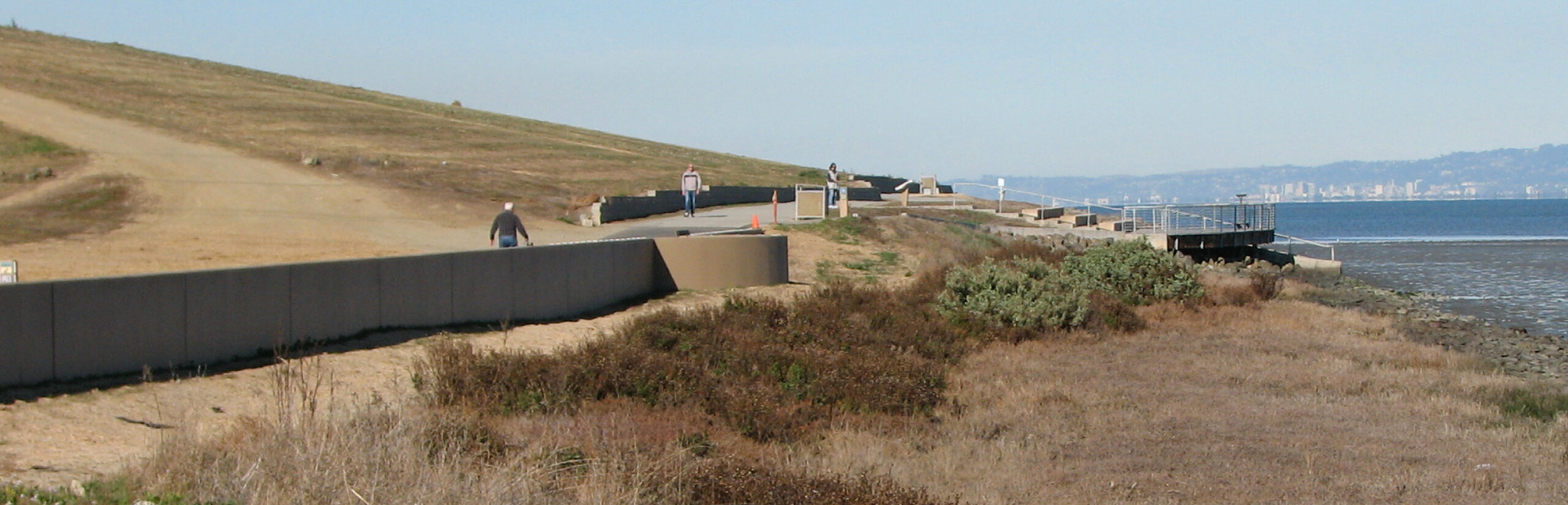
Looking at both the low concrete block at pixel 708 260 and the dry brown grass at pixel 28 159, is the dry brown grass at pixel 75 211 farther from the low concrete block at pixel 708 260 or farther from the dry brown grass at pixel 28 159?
the low concrete block at pixel 708 260

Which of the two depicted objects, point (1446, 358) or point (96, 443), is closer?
point (96, 443)

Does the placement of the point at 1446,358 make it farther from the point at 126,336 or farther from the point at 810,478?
the point at 126,336

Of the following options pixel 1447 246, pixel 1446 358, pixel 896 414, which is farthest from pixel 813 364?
pixel 1447 246

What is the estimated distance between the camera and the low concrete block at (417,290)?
1502 cm

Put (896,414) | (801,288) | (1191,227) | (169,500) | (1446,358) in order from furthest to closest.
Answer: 1. (1191,227)
2. (801,288)
3. (1446,358)
4. (896,414)
5. (169,500)

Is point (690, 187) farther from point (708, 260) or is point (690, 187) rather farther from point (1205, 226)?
point (1205, 226)

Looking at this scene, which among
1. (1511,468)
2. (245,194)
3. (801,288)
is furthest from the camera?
(245,194)

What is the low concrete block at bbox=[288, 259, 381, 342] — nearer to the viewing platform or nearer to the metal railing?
the viewing platform

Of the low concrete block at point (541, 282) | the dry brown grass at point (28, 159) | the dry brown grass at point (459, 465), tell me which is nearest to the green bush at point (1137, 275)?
the low concrete block at point (541, 282)

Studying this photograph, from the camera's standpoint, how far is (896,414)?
12.6 m

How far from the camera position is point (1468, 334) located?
2486cm

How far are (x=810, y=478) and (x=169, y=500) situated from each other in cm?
403

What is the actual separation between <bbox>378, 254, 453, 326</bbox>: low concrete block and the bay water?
22.8 m

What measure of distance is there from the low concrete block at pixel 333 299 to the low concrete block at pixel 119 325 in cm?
148
